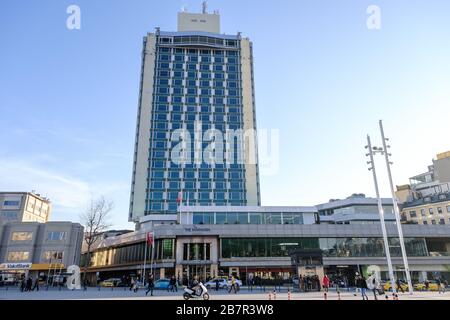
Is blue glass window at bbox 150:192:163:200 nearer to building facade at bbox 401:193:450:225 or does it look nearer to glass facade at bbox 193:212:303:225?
glass facade at bbox 193:212:303:225

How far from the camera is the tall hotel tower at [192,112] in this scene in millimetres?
78938

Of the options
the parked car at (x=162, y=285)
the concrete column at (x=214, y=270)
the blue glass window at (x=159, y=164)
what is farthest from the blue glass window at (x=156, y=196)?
the parked car at (x=162, y=285)

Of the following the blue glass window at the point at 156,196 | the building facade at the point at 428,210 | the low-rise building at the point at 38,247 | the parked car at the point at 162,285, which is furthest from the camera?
the blue glass window at the point at 156,196

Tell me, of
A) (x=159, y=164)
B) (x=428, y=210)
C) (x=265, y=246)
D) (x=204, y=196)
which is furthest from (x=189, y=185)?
(x=428, y=210)

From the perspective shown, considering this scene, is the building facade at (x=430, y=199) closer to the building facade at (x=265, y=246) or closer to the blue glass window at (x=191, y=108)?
the building facade at (x=265, y=246)

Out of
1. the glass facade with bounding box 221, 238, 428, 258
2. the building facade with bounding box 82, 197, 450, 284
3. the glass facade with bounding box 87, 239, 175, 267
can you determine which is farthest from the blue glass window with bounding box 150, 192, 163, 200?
the glass facade with bounding box 221, 238, 428, 258

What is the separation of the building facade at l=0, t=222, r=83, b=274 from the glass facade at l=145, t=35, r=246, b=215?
21.0 m

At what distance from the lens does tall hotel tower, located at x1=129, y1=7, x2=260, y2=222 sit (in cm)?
7894

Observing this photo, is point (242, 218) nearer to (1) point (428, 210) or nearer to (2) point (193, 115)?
(2) point (193, 115)

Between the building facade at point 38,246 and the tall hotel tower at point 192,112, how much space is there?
20.0 meters

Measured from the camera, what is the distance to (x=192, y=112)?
87312 millimetres

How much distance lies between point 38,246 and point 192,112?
47817 millimetres
